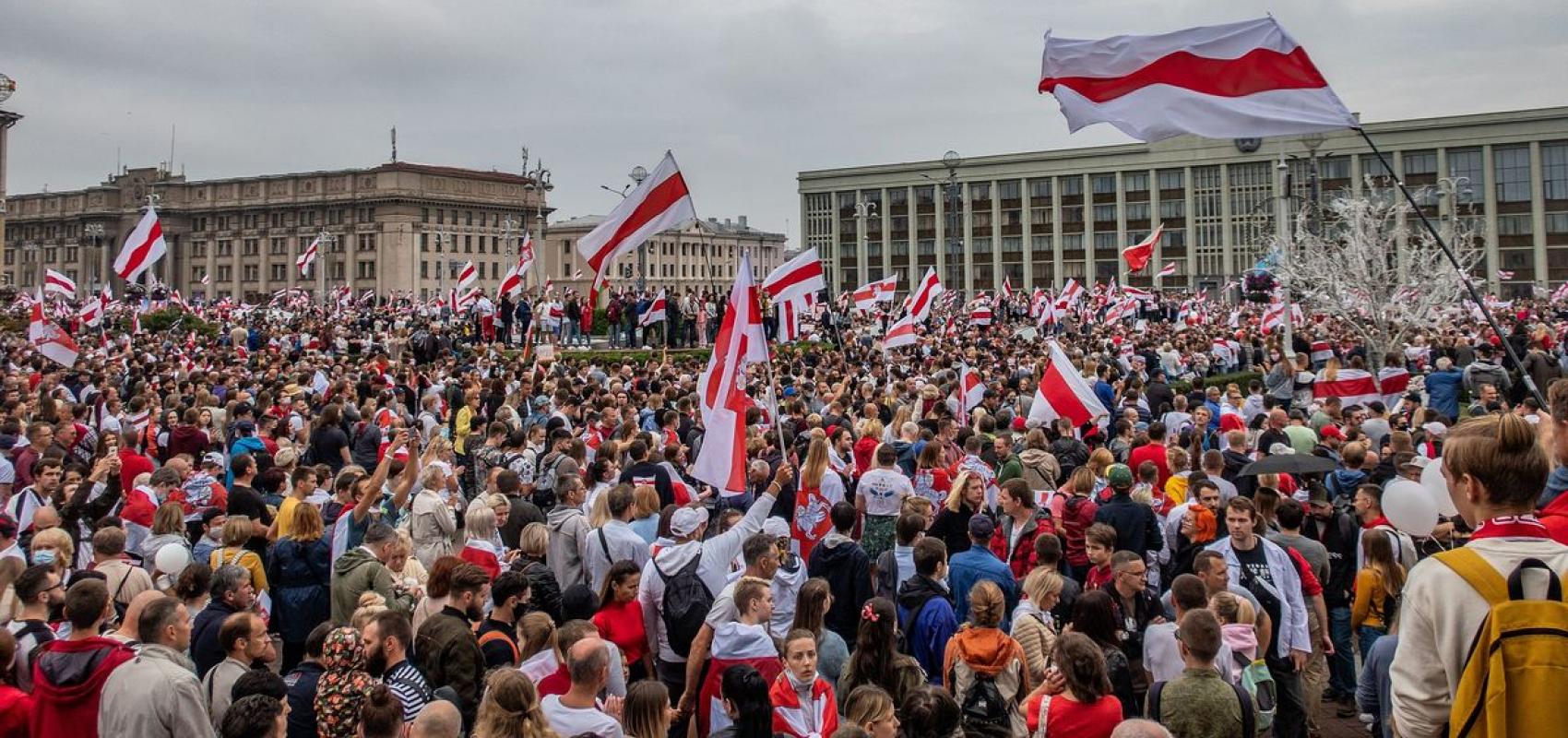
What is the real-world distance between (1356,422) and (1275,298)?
2721 cm

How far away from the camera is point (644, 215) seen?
Result: 1263cm

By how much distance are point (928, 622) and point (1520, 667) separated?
414cm

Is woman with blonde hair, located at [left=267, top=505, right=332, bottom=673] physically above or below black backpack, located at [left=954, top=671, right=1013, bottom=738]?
above

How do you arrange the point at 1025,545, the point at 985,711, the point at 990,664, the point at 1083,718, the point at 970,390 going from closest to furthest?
the point at 1083,718 < the point at 985,711 < the point at 990,664 < the point at 1025,545 < the point at 970,390

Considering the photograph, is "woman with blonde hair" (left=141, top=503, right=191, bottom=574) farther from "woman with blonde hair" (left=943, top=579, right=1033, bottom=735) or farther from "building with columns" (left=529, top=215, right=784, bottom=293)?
"building with columns" (left=529, top=215, right=784, bottom=293)

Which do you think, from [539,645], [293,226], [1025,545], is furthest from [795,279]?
[293,226]

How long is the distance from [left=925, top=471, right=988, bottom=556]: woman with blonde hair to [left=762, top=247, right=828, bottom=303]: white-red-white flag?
10461 millimetres

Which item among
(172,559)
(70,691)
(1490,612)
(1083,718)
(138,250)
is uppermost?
(138,250)

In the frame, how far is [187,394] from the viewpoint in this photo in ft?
56.3

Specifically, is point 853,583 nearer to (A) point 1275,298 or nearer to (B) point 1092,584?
(B) point 1092,584

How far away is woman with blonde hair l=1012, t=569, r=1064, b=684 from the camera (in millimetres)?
6141

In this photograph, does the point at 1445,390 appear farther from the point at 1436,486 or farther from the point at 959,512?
the point at 1436,486

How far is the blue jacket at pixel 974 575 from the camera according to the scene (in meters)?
7.38

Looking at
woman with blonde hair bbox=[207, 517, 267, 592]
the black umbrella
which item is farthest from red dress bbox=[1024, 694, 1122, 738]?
woman with blonde hair bbox=[207, 517, 267, 592]
